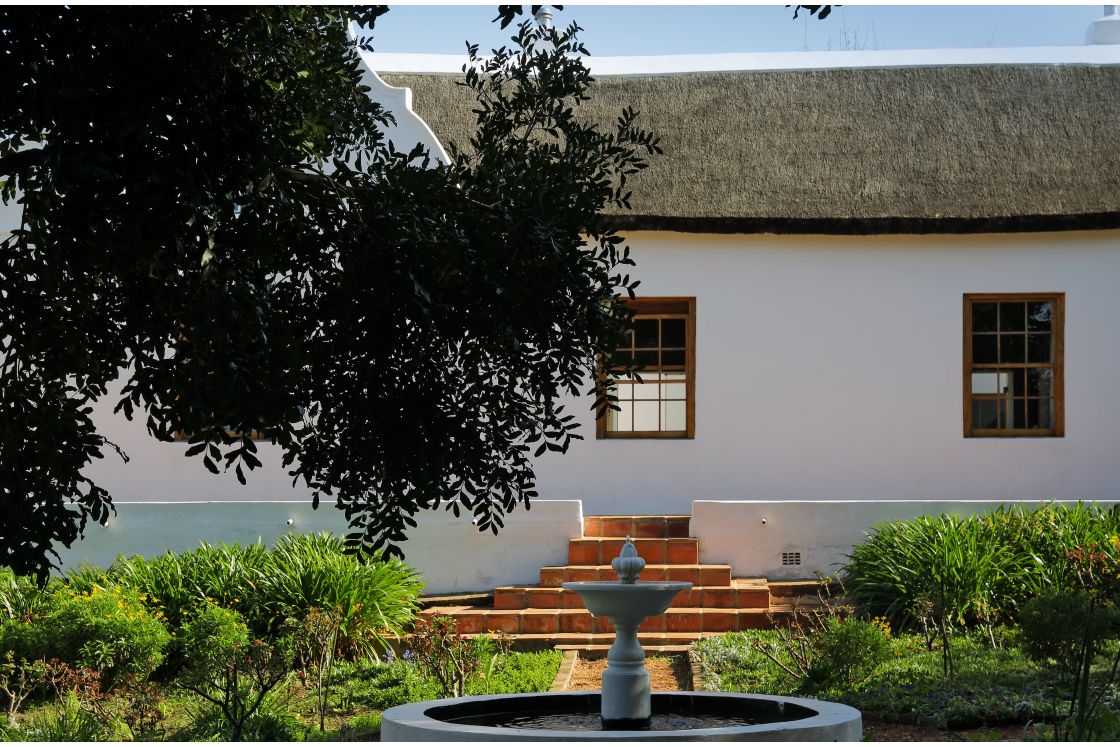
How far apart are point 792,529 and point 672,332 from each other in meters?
3.02

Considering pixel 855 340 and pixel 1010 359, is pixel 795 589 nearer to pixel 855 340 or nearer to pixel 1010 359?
pixel 855 340

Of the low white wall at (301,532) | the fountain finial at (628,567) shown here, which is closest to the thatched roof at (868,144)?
the low white wall at (301,532)

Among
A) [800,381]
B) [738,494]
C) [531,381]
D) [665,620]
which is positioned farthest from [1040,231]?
[531,381]

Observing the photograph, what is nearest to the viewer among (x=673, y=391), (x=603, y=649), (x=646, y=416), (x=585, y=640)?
(x=603, y=649)

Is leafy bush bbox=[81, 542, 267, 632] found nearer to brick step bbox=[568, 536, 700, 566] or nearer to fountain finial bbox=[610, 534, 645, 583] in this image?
brick step bbox=[568, 536, 700, 566]

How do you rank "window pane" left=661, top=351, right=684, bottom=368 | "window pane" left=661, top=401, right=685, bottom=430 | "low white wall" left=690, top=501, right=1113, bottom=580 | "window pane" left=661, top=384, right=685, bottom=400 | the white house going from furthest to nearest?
"window pane" left=661, top=401, right=685, bottom=430 → "window pane" left=661, top=384, right=685, bottom=400 → "window pane" left=661, top=351, right=684, bottom=368 → the white house → "low white wall" left=690, top=501, right=1113, bottom=580

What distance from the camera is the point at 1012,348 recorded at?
14.0 meters

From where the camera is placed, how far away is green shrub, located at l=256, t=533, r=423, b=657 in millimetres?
10031

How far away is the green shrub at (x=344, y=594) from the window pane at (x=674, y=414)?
15.2ft

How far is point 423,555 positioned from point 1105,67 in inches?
400

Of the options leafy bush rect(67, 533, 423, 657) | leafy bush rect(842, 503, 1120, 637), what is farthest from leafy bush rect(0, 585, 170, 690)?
leafy bush rect(842, 503, 1120, 637)

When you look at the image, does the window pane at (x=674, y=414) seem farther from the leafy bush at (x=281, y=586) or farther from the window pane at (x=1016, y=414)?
the leafy bush at (x=281, y=586)

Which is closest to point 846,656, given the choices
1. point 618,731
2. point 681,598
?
point 681,598

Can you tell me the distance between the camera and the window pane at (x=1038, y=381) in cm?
1403
